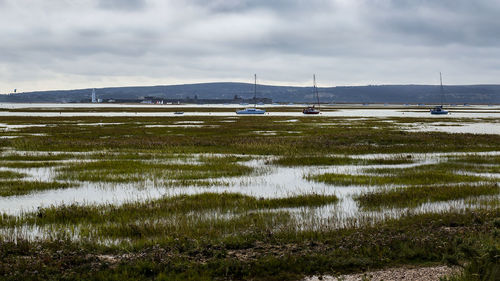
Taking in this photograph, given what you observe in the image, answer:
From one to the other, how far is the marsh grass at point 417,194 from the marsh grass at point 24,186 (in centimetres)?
1352

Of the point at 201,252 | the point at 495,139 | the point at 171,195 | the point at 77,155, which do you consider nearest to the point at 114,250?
the point at 201,252

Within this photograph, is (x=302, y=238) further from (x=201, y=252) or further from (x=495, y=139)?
(x=495, y=139)

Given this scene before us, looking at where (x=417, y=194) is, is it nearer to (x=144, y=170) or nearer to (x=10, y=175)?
(x=144, y=170)

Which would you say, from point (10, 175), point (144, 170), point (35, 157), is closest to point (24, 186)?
point (10, 175)

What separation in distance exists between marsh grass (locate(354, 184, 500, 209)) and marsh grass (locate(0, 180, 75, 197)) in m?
13.5

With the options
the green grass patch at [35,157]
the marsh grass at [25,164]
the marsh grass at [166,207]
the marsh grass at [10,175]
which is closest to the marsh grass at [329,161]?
the marsh grass at [166,207]

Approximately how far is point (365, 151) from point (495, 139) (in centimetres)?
1655

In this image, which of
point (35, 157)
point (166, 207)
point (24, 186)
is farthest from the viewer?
point (35, 157)

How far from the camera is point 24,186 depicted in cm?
2080

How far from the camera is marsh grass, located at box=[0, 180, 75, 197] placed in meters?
19.8

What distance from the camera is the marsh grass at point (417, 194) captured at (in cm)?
1741

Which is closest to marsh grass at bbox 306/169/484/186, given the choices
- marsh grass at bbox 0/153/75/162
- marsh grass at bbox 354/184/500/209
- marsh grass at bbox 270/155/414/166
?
marsh grass at bbox 354/184/500/209

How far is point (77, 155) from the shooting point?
33.3 metres

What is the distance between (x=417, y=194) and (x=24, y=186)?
16955mm
